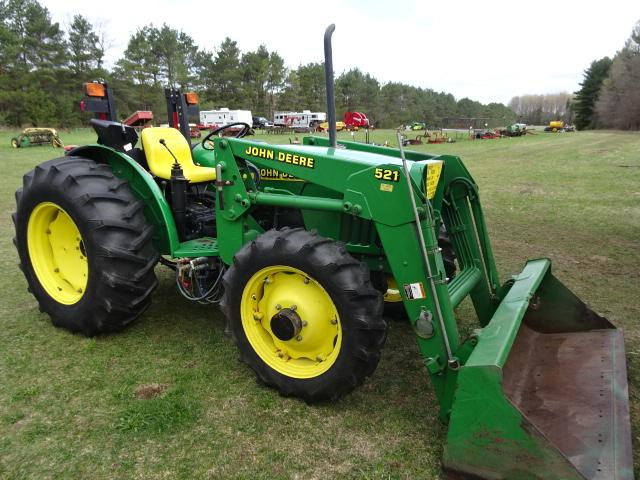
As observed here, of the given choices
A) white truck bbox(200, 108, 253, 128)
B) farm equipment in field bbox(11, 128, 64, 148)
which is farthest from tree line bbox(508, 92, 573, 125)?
farm equipment in field bbox(11, 128, 64, 148)

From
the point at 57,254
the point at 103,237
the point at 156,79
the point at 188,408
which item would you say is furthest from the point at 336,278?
the point at 156,79

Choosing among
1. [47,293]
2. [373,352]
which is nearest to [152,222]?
[47,293]

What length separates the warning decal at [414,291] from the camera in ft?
8.56

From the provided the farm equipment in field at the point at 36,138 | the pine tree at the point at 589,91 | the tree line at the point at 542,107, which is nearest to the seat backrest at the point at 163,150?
the farm equipment in field at the point at 36,138

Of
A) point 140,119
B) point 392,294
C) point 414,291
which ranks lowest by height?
point 392,294

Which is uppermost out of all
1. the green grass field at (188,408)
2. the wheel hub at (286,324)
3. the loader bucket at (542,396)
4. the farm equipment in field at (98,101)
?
the farm equipment in field at (98,101)

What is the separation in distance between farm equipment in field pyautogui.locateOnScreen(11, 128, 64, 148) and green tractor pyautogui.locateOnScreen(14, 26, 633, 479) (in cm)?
2319

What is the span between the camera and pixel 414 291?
2.63 metres

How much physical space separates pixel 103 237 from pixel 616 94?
67933 mm

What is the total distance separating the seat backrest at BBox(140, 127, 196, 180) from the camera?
3.99 meters

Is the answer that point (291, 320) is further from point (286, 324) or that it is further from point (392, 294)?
point (392, 294)

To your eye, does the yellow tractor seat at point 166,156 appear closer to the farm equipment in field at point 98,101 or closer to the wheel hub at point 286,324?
the farm equipment in field at point 98,101

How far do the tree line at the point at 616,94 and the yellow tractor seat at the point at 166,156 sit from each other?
60554 mm

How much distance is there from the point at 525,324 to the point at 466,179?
109cm
